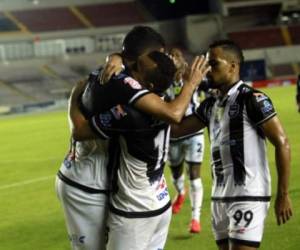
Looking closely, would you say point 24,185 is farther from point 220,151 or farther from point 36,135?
point 36,135

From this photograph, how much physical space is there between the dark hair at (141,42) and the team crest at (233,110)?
89cm

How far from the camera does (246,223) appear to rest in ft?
13.0

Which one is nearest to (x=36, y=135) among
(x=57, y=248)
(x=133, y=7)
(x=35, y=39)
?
(x=57, y=248)

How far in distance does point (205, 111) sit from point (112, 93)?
1.21m

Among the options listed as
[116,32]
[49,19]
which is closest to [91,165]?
[116,32]

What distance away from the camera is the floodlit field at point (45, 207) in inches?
256

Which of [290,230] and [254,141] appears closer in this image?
[254,141]

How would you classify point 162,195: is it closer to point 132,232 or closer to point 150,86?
point 132,232

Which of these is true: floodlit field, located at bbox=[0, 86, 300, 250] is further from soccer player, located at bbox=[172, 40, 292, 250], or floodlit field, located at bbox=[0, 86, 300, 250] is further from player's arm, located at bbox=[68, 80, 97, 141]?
player's arm, located at bbox=[68, 80, 97, 141]

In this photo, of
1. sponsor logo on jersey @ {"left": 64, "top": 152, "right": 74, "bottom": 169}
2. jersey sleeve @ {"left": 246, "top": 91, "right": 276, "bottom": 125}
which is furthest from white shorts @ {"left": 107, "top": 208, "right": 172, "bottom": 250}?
jersey sleeve @ {"left": 246, "top": 91, "right": 276, "bottom": 125}

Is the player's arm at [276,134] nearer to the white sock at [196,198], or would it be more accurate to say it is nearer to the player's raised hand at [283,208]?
the player's raised hand at [283,208]

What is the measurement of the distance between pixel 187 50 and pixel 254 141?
41966 mm

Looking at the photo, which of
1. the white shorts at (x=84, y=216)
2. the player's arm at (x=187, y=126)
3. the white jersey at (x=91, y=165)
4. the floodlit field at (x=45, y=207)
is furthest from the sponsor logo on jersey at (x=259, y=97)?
the floodlit field at (x=45, y=207)

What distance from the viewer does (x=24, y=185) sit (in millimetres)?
10984
